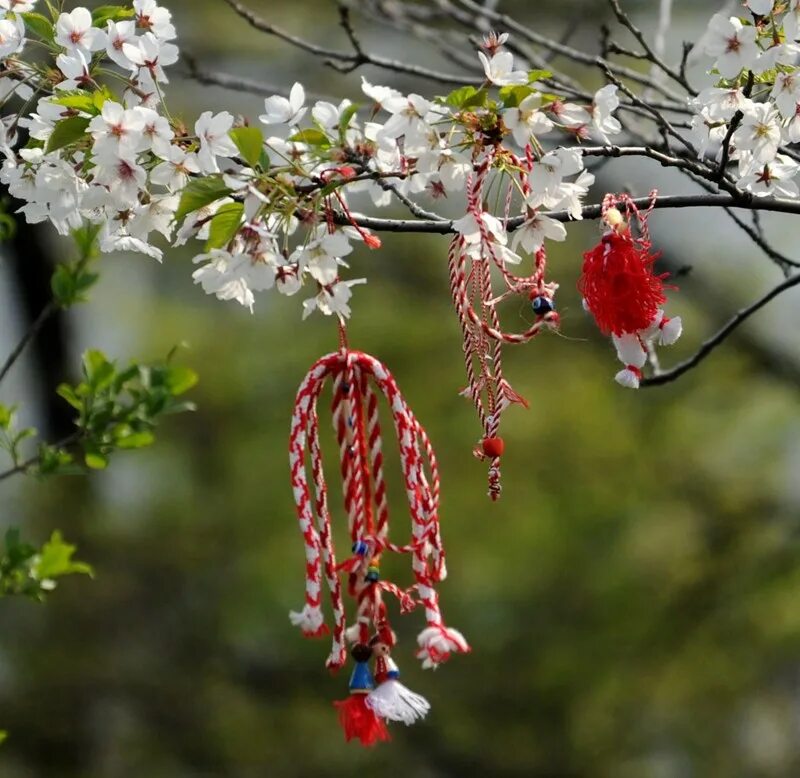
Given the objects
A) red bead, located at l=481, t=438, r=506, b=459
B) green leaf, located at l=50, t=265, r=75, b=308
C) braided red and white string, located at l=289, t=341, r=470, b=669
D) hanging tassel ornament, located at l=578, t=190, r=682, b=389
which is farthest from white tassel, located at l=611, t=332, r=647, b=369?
green leaf, located at l=50, t=265, r=75, b=308


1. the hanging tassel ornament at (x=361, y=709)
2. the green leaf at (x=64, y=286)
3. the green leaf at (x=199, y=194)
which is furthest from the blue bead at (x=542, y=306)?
the green leaf at (x=64, y=286)

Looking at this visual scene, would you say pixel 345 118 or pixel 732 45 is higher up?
pixel 732 45

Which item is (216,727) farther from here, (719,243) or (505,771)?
(719,243)

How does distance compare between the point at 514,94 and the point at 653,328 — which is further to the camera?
the point at 653,328

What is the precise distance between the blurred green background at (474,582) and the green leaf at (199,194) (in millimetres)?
4133

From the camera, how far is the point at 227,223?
4.98 feet

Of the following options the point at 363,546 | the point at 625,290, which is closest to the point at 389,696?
the point at 363,546

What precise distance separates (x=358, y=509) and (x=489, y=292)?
0.39 metres

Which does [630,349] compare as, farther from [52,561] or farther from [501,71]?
[52,561]

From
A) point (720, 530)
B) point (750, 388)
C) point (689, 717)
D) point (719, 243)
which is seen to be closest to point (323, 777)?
point (689, 717)

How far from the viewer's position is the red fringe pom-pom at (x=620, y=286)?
1.65 m

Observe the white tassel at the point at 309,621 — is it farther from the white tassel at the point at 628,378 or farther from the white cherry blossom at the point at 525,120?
the white cherry blossom at the point at 525,120

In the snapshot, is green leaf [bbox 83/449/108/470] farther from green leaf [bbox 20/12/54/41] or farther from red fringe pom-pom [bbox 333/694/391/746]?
green leaf [bbox 20/12/54/41]

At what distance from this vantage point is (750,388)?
18.8 ft
